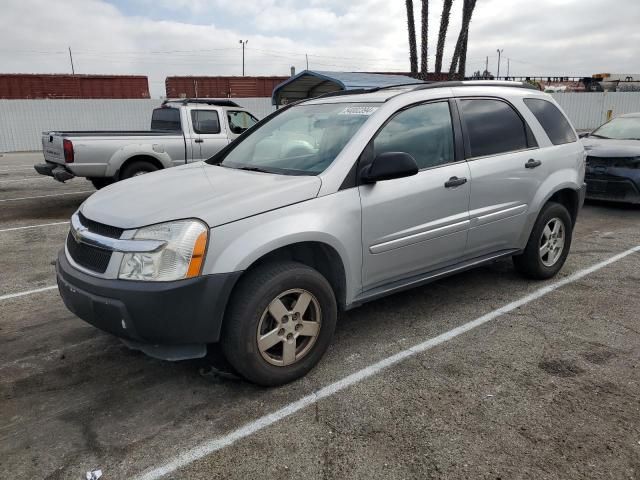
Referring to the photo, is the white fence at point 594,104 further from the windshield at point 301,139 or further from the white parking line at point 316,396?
the windshield at point 301,139

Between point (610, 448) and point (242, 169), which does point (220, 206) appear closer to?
point (242, 169)

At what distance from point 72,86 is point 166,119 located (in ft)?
59.0

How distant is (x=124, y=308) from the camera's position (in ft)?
8.95

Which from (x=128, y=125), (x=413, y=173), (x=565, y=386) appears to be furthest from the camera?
(x=128, y=125)

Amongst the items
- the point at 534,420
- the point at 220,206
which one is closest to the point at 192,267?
the point at 220,206

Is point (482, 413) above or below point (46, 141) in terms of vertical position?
below

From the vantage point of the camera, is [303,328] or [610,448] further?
[303,328]

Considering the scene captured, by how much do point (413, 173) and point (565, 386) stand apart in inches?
62.0

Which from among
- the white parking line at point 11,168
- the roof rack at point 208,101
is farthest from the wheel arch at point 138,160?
the white parking line at point 11,168

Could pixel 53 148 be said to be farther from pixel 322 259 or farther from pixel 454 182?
pixel 454 182

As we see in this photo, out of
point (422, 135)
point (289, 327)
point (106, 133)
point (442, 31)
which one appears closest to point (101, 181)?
point (106, 133)

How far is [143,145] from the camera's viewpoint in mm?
9086

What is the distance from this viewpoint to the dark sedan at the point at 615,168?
26.5 ft

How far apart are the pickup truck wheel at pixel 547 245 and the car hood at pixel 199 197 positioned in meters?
2.45
